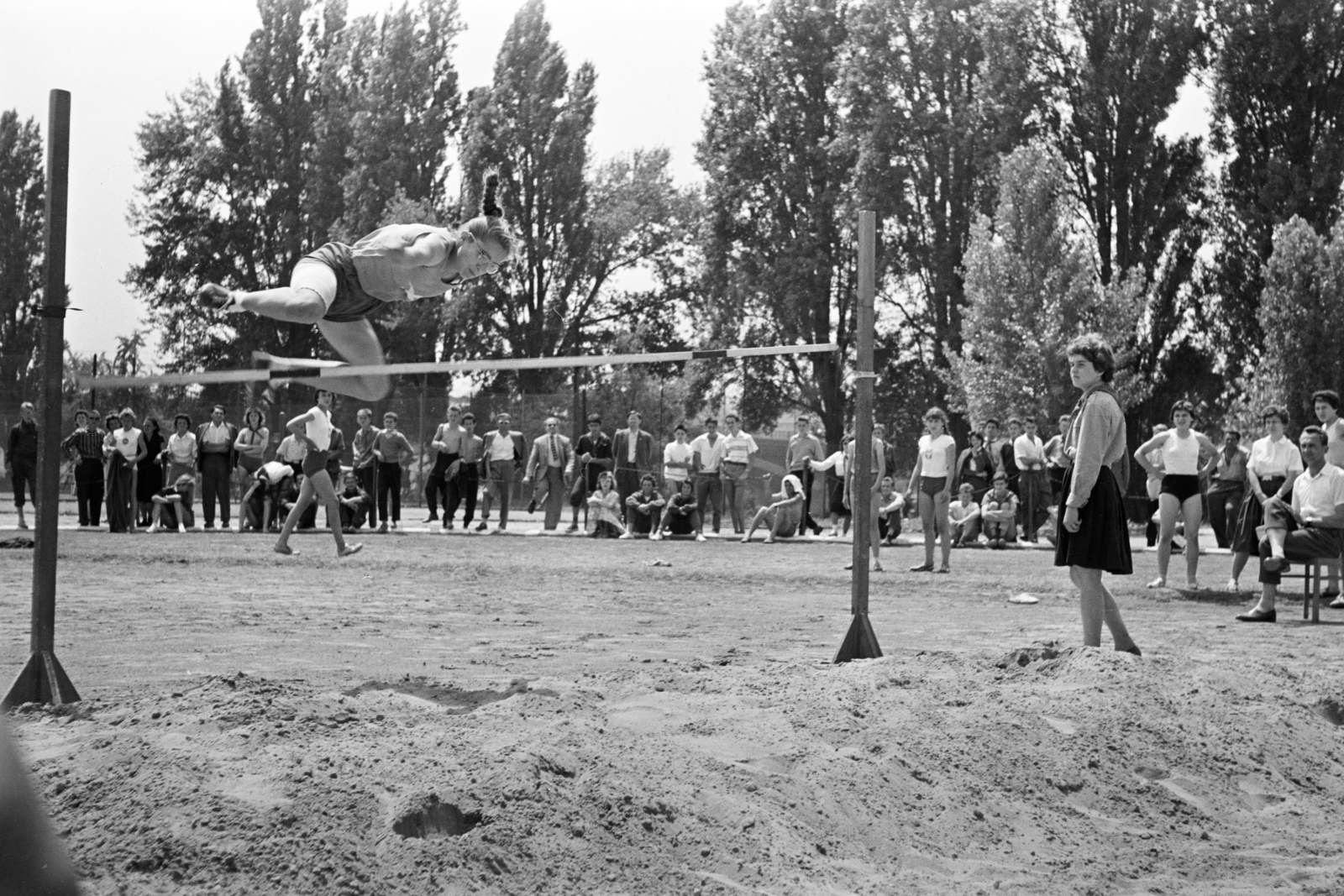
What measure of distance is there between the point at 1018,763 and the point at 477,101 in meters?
31.6

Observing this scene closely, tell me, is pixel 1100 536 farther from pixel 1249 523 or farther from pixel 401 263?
pixel 1249 523

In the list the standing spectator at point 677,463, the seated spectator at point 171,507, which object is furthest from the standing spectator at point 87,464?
the standing spectator at point 677,463

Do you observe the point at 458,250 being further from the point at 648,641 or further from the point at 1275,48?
the point at 1275,48

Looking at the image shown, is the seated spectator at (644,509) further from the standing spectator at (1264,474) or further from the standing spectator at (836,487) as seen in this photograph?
the standing spectator at (1264,474)

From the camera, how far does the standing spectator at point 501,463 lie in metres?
20.7

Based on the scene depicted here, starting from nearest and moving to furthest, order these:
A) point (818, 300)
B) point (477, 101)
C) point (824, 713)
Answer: point (824, 713) < point (477, 101) < point (818, 300)

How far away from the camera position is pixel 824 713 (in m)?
5.59

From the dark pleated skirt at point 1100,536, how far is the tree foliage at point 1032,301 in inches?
999

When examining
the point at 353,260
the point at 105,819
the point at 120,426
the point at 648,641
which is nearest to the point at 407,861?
the point at 105,819

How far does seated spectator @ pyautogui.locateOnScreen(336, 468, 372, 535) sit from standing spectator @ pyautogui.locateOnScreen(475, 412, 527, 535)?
1725mm

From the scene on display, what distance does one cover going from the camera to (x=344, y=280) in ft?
21.6

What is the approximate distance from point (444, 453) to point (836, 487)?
5.85 meters

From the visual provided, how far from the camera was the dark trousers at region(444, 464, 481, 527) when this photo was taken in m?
20.6

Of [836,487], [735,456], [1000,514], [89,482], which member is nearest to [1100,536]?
[1000,514]
